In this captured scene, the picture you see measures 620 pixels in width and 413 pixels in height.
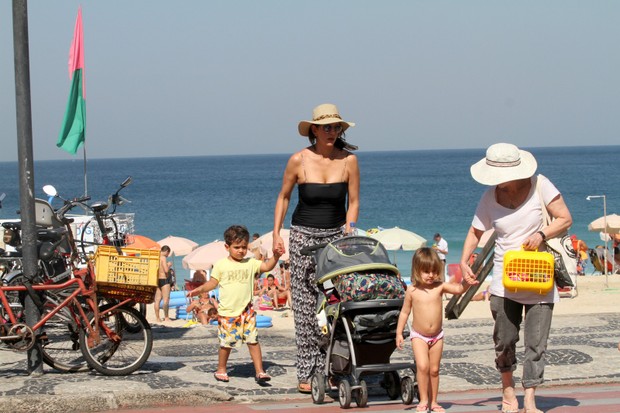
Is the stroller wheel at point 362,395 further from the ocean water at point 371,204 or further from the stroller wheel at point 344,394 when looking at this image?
the ocean water at point 371,204

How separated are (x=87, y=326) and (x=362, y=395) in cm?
247

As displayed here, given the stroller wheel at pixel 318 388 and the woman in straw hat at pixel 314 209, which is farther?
the woman in straw hat at pixel 314 209

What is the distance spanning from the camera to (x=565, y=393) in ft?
26.7

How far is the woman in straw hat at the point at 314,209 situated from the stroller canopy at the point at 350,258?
1.15 feet

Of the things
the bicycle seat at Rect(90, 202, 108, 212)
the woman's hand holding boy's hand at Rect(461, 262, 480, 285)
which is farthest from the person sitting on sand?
the woman's hand holding boy's hand at Rect(461, 262, 480, 285)

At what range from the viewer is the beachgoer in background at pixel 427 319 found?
702cm

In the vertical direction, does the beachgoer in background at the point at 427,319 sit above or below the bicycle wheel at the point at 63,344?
above

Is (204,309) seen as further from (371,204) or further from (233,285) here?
(371,204)

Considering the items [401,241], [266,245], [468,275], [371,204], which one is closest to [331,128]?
[468,275]

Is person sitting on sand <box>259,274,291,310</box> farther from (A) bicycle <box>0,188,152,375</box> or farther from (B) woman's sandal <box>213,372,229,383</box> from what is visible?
(B) woman's sandal <box>213,372,229,383</box>

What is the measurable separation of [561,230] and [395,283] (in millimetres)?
1370

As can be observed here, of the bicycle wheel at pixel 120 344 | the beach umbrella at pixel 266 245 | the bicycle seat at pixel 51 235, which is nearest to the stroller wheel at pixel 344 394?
the bicycle wheel at pixel 120 344

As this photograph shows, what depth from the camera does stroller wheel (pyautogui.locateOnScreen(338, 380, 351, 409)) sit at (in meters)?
7.48

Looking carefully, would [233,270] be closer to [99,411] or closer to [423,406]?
[99,411]
